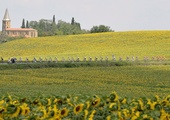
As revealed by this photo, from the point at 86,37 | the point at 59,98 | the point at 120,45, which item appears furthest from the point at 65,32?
the point at 59,98

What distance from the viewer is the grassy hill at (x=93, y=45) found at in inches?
2886

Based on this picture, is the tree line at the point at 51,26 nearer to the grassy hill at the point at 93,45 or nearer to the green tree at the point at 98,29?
the green tree at the point at 98,29

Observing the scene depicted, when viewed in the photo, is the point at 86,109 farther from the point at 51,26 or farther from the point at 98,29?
the point at 51,26

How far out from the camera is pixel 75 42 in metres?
84.7

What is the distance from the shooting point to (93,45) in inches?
3189

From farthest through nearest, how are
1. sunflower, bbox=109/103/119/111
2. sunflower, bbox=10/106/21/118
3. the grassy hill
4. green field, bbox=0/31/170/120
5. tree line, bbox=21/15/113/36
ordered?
tree line, bbox=21/15/113/36, the grassy hill, sunflower, bbox=109/103/119/111, green field, bbox=0/31/170/120, sunflower, bbox=10/106/21/118

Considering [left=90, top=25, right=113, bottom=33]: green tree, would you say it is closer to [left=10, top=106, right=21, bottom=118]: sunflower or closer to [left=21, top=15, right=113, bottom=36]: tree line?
[left=21, top=15, right=113, bottom=36]: tree line

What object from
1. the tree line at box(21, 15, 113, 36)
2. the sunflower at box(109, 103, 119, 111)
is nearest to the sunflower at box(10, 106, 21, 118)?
the sunflower at box(109, 103, 119, 111)

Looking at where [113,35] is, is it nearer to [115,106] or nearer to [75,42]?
[75,42]

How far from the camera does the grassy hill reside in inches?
2886

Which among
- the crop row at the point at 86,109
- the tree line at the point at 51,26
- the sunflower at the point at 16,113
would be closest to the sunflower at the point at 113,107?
the crop row at the point at 86,109

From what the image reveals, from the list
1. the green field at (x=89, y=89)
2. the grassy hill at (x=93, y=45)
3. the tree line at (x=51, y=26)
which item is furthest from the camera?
the tree line at (x=51, y=26)

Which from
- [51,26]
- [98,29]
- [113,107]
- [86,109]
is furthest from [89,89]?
[51,26]

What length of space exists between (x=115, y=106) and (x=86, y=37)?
257 ft
